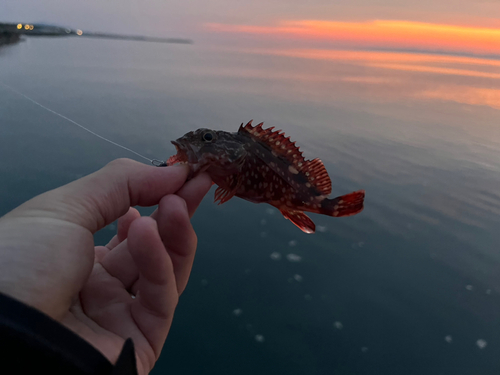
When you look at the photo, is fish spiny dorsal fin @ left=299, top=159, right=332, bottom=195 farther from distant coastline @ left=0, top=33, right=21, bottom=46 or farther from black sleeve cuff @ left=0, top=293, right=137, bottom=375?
distant coastline @ left=0, top=33, right=21, bottom=46

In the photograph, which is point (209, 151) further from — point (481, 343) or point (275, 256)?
point (481, 343)

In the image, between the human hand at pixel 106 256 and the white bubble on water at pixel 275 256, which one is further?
the white bubble on water at pixel 275 256

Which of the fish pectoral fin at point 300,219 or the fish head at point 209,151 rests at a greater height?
the fish head at point 209,151

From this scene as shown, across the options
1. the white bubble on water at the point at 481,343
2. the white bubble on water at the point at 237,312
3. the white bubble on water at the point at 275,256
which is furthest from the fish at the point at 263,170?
the white bubble on water at the point at 481,343

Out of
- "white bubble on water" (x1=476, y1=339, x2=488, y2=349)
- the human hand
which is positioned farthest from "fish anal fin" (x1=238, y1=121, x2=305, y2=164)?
"white bubble on water" (x1=476, y1=339, x2=488, y2=349)

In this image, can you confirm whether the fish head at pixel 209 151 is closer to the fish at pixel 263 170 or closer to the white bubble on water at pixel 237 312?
the fish at pixel 263 170

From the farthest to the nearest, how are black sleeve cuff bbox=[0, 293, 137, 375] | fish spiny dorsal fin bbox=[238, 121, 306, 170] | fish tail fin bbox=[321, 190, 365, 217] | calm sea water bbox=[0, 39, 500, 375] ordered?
calm sea water bbox=[0, 39, 500, 375]
fish spiny dorsal fin bbox=[238, 121, 306, 170]
fish tail fin bbox=[321, 190, 365, 217]
black sleeve cuff bbox=[0, 293, 137, 375]

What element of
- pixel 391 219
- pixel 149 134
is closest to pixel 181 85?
pixel 149 134
